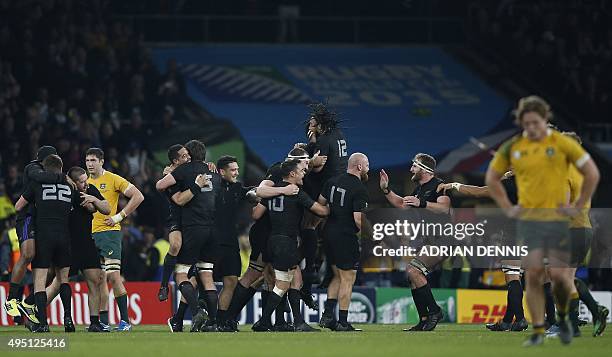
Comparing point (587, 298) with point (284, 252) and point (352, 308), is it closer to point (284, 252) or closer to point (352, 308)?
point (284, 252)

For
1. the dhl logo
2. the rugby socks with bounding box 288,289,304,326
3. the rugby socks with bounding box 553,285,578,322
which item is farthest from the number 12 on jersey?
the dhl logo

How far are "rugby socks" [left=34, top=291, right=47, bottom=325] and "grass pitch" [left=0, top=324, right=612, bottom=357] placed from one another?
1.08 ft

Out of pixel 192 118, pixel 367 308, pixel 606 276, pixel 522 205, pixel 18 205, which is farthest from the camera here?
pixel 192 118

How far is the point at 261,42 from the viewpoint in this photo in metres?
37.5

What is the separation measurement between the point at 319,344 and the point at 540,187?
2921 millimetres

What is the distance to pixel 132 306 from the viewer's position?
920 inches

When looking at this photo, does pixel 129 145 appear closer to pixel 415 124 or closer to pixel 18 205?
pixel 415 124

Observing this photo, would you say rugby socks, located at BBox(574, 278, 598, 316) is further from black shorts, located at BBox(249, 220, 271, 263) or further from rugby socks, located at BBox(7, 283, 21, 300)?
rugby socks, located at BBox(7, 283, 21, 300)

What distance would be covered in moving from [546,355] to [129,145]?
718 inches

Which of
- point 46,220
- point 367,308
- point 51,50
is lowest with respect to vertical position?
point 367,308

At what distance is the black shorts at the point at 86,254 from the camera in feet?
59.5

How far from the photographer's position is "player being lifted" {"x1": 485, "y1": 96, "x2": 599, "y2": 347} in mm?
13453

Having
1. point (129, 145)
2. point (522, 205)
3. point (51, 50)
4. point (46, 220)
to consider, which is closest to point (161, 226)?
point (129, 145)

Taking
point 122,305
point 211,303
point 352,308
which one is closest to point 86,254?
point 122,305
